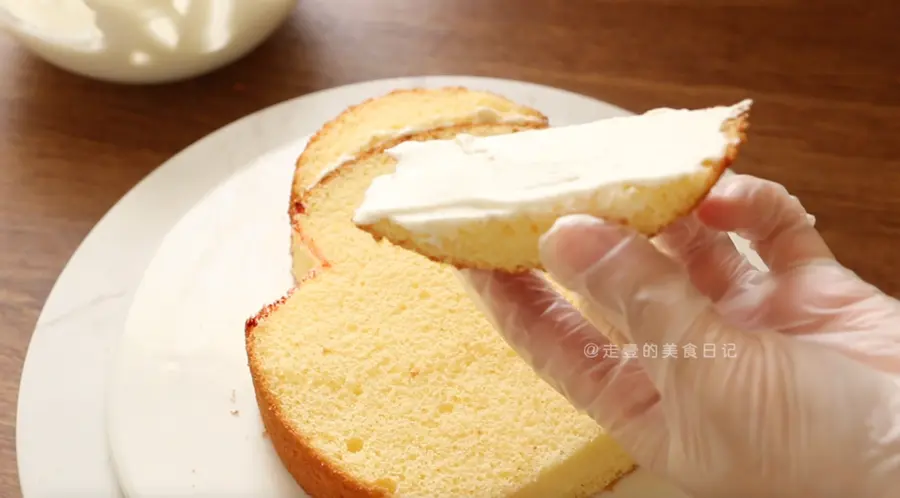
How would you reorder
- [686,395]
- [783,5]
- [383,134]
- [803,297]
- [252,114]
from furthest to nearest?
[783,5] < [252,114] < [383,134] < [803,297] < [686,395]

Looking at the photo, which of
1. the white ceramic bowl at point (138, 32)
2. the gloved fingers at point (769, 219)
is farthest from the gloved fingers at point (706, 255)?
the white ceramic bowl at point (138, 32)

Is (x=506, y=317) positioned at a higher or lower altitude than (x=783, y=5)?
lower

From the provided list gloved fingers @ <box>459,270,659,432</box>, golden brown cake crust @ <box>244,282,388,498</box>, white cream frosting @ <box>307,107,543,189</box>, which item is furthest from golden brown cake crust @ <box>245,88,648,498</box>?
gloved fingers @ <box>459,270,659,432</box>

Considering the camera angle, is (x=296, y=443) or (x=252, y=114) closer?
(x=296, y=443)

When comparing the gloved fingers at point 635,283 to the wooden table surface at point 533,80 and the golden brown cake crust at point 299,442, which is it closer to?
the golden brown cake crust at point 299,442

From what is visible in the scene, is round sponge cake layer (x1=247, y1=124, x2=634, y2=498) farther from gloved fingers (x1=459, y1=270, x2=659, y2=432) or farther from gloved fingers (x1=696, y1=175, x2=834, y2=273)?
gloved fingers (x1=696, y1=175, x2=834, y2=273)

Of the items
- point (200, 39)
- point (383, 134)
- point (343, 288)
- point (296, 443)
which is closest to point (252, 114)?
point (200, 39)

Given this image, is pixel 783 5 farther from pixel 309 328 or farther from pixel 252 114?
pixel 309 328

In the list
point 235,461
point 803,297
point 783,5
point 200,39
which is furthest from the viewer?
point 783,5

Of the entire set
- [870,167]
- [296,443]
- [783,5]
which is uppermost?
[783,5]
